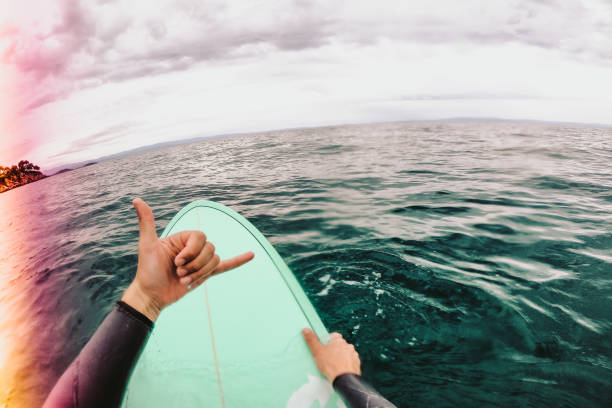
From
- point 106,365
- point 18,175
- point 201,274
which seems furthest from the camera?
point 18,175

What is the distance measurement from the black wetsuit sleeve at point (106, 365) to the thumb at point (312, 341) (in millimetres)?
1224

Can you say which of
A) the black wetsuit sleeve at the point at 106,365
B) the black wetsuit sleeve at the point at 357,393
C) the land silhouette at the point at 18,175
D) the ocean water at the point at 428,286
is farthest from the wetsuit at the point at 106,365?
the land silhouette at the point at 18,175

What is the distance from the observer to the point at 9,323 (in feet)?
12.4

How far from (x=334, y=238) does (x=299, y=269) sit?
1.13 metres

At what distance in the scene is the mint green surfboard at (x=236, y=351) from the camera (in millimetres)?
1676

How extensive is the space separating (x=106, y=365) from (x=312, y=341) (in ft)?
4.46

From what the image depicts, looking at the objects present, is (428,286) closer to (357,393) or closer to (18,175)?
(357,393)

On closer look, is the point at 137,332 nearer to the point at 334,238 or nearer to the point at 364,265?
the point at 364,265

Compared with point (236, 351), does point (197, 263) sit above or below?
above

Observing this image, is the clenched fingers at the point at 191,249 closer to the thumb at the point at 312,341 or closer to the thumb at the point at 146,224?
the thumb at the point at 146,224

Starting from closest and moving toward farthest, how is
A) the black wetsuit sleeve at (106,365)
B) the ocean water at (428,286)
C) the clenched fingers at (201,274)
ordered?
the black wetsuit sleeve at (106,365) → the clenched fingers at (201,274) → the ocean water at (428,286)

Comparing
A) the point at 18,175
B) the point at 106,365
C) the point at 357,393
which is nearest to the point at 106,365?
the point at 106,365

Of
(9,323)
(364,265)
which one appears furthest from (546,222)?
(9,323)

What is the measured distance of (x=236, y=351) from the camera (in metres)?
1.97
